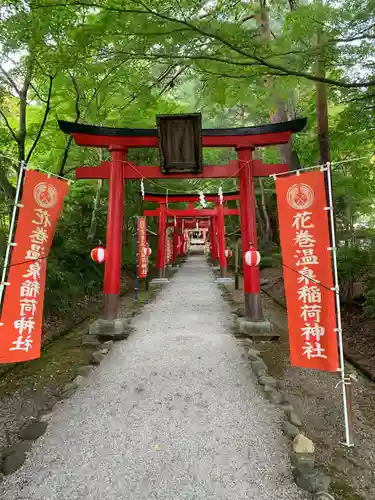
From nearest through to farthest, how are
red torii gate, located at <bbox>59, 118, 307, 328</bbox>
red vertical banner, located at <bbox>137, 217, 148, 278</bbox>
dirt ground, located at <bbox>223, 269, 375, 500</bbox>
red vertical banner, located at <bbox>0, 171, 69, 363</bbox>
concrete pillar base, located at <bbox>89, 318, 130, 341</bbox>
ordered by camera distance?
dirt ground, located at <bbox>223, 269, 375, 500</bbox>, red vertical banner, located at <bbox>0, 171, 69, 363</bbox>, concrete pillar base, located at <bbox>89, 318, 130, 341</bbox>, red torii gate, located at <bbox>59, 118, 307, 328</bbox>, red vertical banner, located at <bbox>137, 217, 148, 278</bbox>

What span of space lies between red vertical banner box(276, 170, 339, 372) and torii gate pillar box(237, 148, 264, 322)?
2.90m

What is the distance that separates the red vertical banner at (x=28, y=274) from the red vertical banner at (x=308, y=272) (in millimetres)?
3021

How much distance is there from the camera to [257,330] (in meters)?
6.80

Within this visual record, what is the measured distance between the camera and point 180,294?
11797 millimetres

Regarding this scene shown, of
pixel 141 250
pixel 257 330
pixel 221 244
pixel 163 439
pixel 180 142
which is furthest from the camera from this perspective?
pixel 221 244

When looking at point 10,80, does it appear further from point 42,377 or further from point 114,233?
point 42,377

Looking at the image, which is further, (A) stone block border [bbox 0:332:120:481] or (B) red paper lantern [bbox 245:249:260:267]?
(B) red paper lantern [bbox 245:249:260:267]

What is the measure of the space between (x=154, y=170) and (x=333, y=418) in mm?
5825

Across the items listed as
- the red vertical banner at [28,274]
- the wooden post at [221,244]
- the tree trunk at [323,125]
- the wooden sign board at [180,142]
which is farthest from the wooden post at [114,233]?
the wooden post at [221,244]

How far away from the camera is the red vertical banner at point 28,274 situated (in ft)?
12.2

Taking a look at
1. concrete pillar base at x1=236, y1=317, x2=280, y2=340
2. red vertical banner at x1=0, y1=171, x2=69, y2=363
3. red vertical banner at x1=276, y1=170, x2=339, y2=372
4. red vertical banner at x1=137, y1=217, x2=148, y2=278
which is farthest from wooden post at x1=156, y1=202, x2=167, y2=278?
red vertical banner at x1=276, y1=170, x2=339, y2=372

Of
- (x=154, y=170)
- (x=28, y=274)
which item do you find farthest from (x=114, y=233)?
(x=28, y=274)

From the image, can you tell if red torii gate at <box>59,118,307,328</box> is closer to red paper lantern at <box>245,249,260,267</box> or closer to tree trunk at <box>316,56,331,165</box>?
red paper lantern at <box>245,249,260,267</box>

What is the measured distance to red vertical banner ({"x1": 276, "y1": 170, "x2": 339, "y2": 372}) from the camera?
147 inches
